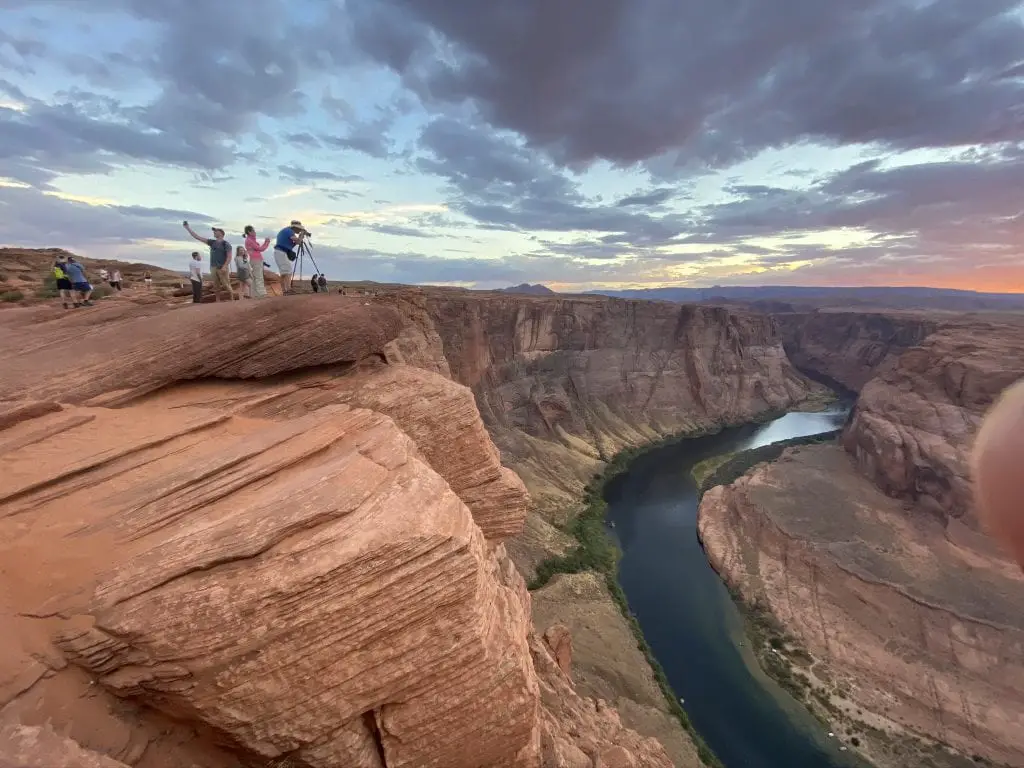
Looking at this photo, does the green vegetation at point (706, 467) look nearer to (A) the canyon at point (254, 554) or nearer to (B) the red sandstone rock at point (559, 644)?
(B) the red sandstone rock at point (559, 644)

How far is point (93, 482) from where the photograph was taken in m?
10.2

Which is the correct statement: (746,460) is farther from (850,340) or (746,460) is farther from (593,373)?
(850,340)

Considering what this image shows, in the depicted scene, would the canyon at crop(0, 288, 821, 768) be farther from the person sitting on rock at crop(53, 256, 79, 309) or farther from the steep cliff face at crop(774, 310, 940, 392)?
the steep cliff face at crop(774, 310, 940, 392)

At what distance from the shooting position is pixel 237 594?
799 cm

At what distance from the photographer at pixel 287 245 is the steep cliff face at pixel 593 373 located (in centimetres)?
2483

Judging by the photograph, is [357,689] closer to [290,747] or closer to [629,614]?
[290,747]

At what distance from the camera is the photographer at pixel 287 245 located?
62.7 feet

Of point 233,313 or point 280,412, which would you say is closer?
point 280,412

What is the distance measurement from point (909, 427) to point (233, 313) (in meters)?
65.8

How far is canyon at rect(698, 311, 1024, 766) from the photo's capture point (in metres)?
29.1

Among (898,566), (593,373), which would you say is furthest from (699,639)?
(593,373)

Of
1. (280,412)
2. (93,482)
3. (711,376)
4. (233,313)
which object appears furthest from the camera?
(711,376)

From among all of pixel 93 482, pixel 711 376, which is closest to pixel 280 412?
pixel 93 482

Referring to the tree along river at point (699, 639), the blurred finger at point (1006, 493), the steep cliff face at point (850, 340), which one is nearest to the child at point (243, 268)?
the blurred finger at point (1006, 493)
